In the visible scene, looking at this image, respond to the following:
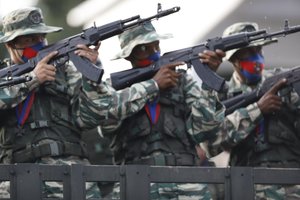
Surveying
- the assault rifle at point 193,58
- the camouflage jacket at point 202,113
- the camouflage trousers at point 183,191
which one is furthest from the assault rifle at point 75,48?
the camouflage trousers at point 183,191

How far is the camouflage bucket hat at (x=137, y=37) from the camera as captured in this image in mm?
12562

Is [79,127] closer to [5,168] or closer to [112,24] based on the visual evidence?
[112,24]

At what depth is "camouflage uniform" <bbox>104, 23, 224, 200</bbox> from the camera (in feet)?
40.4

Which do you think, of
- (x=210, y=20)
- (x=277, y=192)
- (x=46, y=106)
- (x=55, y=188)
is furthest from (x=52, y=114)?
(x=210, y=20)

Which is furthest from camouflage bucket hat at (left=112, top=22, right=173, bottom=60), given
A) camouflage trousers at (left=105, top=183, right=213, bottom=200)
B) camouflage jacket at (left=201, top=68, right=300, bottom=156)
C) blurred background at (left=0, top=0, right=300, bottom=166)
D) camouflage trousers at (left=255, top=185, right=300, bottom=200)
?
blurred background at (left=0, top=0, right=300, bottom=166)

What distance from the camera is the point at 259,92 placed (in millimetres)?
13320

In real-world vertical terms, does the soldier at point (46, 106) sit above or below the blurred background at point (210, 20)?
below

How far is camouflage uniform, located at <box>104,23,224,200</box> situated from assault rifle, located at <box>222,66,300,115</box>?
0.86 metres

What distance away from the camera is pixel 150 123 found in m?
12.4

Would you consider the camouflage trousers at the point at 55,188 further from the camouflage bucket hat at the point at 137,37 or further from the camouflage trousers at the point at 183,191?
the camouflage bucket hat at the point at 137,37

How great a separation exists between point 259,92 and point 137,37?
127cm

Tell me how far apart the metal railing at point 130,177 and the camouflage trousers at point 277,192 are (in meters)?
0.82

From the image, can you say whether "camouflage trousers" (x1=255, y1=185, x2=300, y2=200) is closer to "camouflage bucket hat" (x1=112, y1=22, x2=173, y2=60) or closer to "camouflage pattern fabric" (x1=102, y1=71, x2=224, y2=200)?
"camouflage pattern fabric" (x1=102, y1=71, x2=224, y2=200)

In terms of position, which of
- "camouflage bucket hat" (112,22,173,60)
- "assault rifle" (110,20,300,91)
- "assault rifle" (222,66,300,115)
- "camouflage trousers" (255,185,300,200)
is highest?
"camouflage bucket hat" (112,22,173,60)
